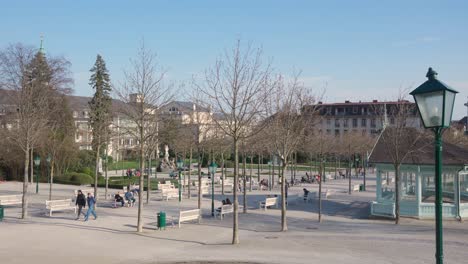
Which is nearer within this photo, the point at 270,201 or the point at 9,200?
the point at 9,200

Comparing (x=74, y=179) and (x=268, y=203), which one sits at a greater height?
(x=74, y=179)

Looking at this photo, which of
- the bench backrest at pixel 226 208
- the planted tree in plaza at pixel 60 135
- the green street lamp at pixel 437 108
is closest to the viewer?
the green street lamp at pixel 437 108

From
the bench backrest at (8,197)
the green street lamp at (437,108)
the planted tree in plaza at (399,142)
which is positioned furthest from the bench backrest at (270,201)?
the green street lamp at (437,108)

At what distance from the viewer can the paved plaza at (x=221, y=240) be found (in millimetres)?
15266

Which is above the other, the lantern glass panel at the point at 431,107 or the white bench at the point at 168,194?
the lantern glass panel at the point at 431,107

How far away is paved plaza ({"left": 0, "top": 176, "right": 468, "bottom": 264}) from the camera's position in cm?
1527

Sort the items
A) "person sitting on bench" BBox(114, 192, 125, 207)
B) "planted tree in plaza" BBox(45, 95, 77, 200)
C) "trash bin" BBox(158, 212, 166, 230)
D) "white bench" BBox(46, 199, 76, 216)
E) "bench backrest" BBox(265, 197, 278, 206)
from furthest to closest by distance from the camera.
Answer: "planted tree in plaza" BBox(45, 95, 77, 200) → "bench backrest" BBox(265, 197, 278, 206) → "person sitting on bench" BBox(114, 192, 125, 207) → "white bench" BBox(46, 199, 76, 216) → "trash bin" BBox(158, 212, 166, 230)

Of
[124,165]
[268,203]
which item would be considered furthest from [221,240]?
[124,165]

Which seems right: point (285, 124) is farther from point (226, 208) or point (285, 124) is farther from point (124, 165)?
point (124, 165)

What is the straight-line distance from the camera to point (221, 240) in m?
19.0

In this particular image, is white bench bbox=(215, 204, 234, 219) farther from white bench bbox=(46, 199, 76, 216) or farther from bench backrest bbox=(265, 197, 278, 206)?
white bench bbox=(46, 199, 76, 216)

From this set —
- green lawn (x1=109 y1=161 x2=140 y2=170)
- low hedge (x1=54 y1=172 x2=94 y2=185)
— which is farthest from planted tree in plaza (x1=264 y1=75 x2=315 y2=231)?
green lawn (x1=109 y1=161 x2=140 y2=170)

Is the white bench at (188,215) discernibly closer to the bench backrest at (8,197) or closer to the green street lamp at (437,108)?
the bench backrest at (8,197)

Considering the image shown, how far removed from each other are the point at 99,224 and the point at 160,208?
780cm
